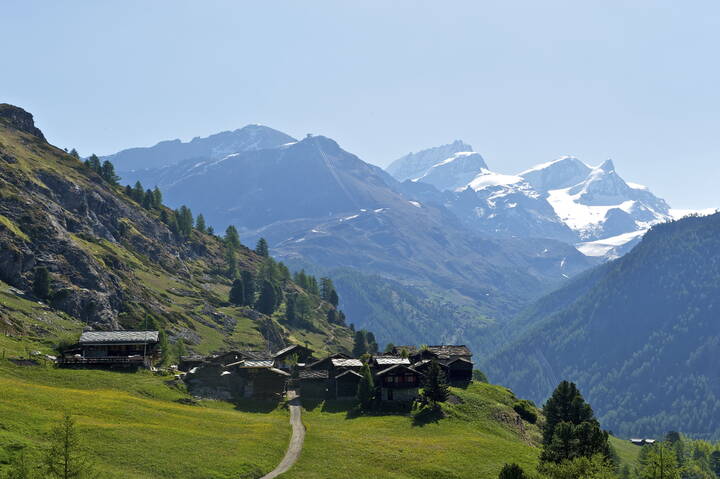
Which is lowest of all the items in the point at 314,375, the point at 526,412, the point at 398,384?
the point at 526,412

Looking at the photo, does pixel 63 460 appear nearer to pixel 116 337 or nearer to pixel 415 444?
pixel 415 444

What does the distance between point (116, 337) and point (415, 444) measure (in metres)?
63.1

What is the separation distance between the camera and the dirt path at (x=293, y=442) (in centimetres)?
7588

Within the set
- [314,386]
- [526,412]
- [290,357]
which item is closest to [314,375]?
[314,386]

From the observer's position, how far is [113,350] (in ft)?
395

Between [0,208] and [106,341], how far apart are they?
80.5 meters

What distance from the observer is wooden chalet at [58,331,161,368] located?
11256 centimetres

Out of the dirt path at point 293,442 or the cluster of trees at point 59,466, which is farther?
the dirt path at point 293,442

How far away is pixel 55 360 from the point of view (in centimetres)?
10869

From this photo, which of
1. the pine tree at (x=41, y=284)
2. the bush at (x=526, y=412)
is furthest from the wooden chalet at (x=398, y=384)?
the pine tree at (x=41, y=284)

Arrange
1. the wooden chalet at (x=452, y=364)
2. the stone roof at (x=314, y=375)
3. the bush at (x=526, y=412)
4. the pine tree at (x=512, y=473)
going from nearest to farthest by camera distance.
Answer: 1. the pine tree at (x=512, y=473)
2. the stone roof at (x=314, y=375)
3. the bush at (x=526, y=412)
4. the wooden chalet at (x=452, y=364)

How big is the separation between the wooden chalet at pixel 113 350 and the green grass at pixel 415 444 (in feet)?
116

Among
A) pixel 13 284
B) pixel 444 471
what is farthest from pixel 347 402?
pixel 13 284

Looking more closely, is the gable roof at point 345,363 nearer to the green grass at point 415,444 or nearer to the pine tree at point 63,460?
the green grass at point 415,444
